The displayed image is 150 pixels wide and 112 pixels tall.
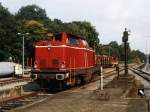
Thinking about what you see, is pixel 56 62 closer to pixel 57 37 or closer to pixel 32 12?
pixel 57 37

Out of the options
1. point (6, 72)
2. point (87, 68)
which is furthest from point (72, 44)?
point (6, 72)

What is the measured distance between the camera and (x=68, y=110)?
59.0ft

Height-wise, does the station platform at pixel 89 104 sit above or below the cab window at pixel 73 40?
below

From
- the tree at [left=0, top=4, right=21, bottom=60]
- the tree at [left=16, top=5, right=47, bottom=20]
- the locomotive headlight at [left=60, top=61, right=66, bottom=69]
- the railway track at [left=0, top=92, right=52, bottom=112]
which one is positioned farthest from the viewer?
the tree at [left=16, top=5, right=47, bottom=20]

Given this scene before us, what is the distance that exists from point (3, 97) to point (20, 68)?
27.7 m

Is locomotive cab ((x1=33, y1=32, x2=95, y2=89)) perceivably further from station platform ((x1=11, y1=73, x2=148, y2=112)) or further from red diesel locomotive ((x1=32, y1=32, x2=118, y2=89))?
station platform ((x1=11, y1=73, x2=148, y2=112))

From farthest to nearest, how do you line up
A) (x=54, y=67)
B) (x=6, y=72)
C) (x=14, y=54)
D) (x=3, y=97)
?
1. (x=14, y=54)
2. (x=6, y=72)
3. (x=54, y=67)
4. (x=3, y=97)

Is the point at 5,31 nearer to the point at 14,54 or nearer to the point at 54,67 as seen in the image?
the point at 14,54

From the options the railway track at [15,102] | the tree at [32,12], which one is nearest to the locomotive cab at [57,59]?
the railway track at [15,102]

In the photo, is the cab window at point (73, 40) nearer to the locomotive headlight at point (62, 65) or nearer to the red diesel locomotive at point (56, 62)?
the red diesel locomotive at point (56, 62)

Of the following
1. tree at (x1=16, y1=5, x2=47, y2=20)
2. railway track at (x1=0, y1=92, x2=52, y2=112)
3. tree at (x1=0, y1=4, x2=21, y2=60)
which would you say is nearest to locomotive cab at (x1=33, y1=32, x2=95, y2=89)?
railway track at (x1=0, y1=92, x2=52, y2=112)

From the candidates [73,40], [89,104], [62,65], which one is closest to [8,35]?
[73,40]

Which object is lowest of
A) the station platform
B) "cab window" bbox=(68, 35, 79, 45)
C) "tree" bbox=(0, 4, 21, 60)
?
the station platform

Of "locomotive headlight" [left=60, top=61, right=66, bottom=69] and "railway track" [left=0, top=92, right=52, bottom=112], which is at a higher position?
"locomotive headlight" [left=60, top=61, right=66, bottom=69]
